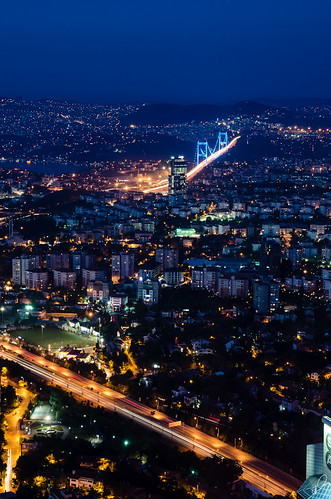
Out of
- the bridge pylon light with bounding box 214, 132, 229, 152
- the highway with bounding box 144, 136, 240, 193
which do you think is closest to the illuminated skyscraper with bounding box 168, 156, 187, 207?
the highway with bounding box 144, 136, 240, 193

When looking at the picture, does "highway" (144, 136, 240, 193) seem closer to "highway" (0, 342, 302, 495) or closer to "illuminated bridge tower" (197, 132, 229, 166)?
"illuminated bridge tower" (197, 132, 229, 166)

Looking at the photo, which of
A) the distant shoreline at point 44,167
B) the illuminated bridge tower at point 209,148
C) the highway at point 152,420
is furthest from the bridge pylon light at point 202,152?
the highway at point 152,420

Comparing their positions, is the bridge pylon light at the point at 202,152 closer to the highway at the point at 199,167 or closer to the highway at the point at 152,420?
the highway at the point at 199,167

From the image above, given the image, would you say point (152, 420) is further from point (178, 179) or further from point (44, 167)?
point (44, 167)

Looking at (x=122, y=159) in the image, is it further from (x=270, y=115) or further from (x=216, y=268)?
(x=216, y=268)

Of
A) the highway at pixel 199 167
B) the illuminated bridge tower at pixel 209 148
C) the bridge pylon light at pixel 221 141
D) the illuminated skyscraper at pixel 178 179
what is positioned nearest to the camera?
the illuminated skyscraper at pixel 178 179

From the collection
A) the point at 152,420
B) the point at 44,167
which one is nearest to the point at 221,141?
the point at 44,167

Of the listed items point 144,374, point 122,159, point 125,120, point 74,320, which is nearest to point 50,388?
point 144,374
